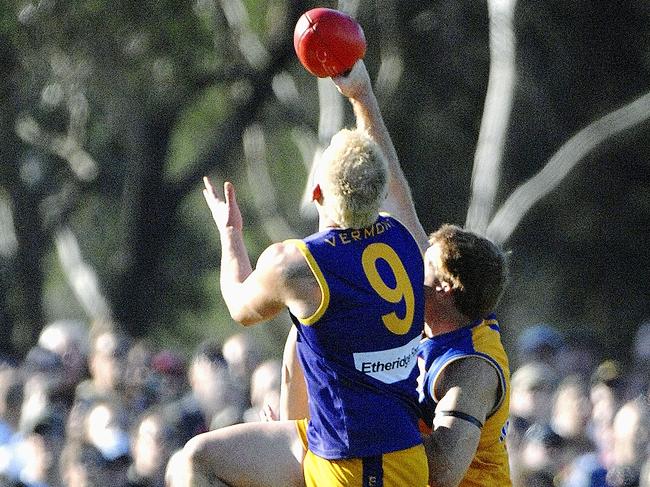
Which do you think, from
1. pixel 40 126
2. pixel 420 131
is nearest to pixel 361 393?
pixel 420 131

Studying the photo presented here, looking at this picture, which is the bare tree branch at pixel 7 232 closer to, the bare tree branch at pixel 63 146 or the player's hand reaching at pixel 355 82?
the bare tree branch at pixel 63 146

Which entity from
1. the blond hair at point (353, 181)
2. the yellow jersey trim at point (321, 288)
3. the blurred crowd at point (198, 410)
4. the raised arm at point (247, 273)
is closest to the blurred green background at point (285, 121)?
the blurred crowd at point (198, 410)

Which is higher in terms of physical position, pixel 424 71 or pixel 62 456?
pixel 424 71

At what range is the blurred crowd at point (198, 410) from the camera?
292 inches

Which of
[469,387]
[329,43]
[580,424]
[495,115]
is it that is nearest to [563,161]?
[495,115]

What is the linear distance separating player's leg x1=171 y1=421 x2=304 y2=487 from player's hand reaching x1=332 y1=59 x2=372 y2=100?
4.69ft

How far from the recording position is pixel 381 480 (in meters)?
4.77

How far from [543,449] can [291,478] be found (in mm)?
2818

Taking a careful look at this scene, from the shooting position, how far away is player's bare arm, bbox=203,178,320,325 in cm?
471

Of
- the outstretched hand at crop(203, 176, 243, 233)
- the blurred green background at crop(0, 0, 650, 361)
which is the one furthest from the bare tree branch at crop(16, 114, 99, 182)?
the outstretched hand at crop(203, 176, 243, 233)

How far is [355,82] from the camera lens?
5.59 m

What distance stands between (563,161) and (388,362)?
398 inches

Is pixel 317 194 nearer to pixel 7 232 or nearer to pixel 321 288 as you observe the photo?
pixel 321 288

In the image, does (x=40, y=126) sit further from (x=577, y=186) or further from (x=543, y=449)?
(x=543, y=449)
